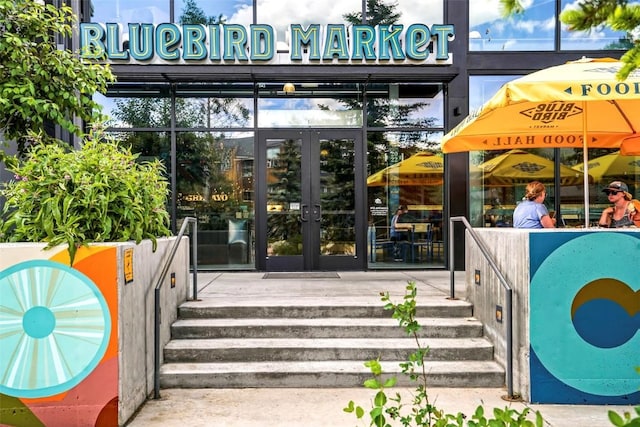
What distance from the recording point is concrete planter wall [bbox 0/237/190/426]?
3422mm

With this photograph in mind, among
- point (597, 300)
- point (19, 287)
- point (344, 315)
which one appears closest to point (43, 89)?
point (19, 287)

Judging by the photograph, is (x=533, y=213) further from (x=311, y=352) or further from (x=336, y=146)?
(x=336, y=146)

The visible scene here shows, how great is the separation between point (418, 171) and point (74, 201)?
6.38 meters

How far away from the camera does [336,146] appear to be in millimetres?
8695

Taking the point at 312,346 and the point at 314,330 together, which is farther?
the point at 314,330

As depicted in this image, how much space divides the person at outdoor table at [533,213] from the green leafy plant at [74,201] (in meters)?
4.19

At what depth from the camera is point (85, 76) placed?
5.11 meters

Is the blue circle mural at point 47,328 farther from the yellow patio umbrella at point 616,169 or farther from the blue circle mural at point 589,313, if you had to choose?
the yellow patio umbrella at point 616,169

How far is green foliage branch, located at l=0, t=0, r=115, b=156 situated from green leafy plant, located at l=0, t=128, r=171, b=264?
104 cm

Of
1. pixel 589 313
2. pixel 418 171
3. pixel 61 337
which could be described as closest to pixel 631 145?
pixel 589 313

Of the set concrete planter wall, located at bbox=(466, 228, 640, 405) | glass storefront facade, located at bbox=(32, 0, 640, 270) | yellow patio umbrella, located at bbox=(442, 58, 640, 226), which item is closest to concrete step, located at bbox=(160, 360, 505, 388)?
concrete planter wall, located at bbox=(466, 228, 640, 405)

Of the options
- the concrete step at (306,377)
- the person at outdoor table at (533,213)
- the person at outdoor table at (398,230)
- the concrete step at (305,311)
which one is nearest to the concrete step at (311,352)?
the concrete step at (306,377)

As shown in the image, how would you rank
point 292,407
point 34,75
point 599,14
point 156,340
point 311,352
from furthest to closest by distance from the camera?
point 34,75
point 311,352
point 156,340
point 292,407
point 599,14

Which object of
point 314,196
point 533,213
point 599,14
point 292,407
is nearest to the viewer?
point 599,14
